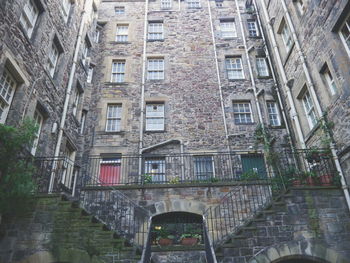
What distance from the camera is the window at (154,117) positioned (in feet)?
49.4

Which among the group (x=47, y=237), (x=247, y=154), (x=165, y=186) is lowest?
(x=47, y=237)

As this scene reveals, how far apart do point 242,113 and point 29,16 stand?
35.2ft

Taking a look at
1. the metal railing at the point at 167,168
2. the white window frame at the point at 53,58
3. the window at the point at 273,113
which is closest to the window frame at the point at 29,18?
the white window frame at the point at 53,58

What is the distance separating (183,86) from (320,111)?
7955mm

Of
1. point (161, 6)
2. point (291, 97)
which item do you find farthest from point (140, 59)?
point (291, 97)

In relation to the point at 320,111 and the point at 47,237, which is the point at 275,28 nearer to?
the point at 320,111

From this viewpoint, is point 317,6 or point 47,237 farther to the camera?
point 317,6

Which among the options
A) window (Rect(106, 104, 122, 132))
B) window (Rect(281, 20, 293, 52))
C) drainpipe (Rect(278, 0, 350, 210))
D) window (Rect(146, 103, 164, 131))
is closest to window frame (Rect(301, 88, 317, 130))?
drainpipe (Rect(278, 0, 350, 210))

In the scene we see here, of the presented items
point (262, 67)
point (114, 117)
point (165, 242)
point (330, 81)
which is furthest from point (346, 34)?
point (114, 117)

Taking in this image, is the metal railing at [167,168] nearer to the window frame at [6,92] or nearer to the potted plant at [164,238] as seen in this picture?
the potted plant at [164,238]

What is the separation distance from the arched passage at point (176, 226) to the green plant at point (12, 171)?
5.30 metres

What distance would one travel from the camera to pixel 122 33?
18.3 metres

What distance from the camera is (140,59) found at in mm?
17094

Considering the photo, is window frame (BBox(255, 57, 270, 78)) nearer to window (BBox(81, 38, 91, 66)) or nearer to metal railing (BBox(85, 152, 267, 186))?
metal railing (BBox(85, 152, 267, 186))
